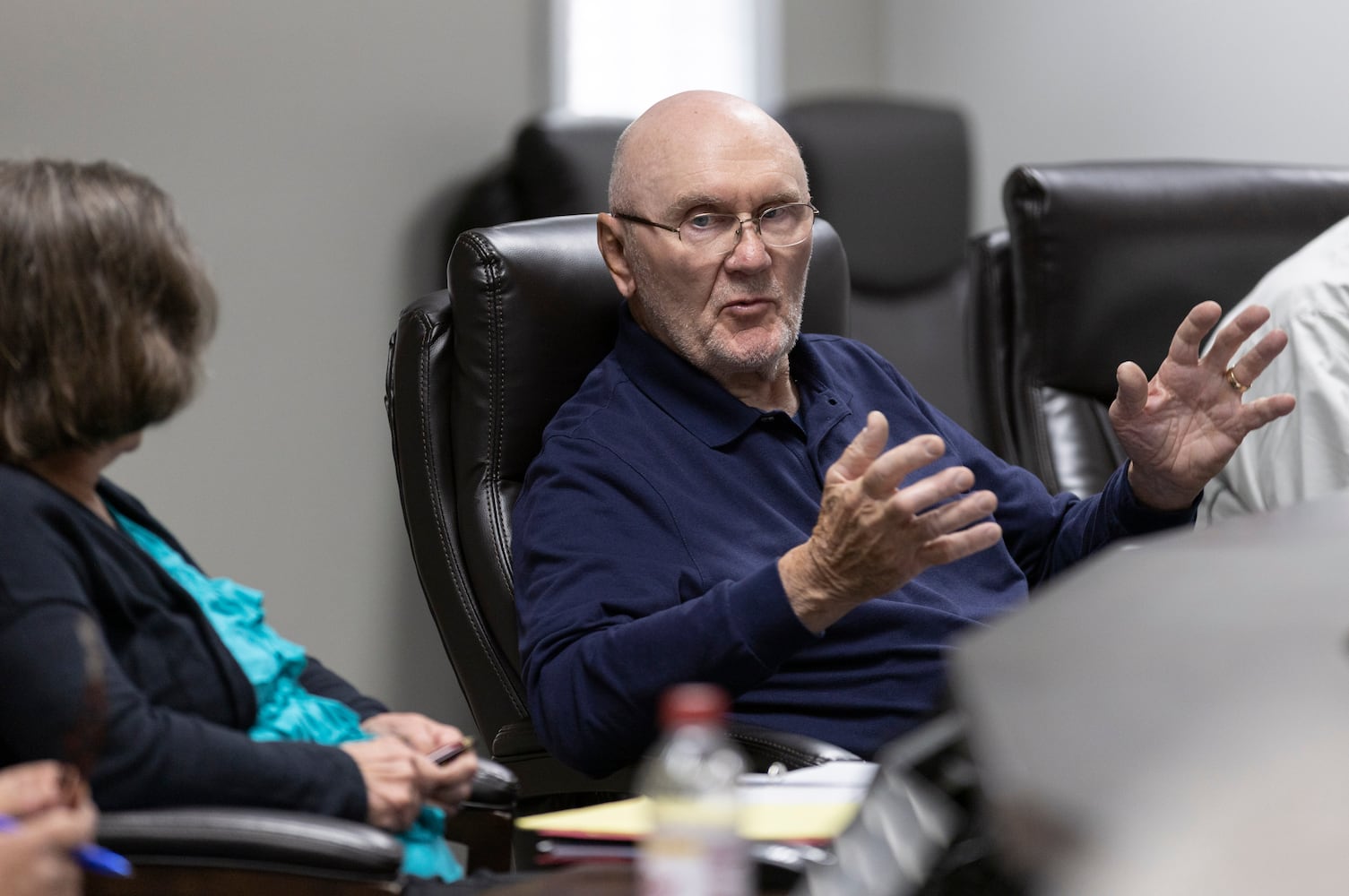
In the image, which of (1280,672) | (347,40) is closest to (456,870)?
(1280,672)

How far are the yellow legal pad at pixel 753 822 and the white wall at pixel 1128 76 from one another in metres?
2.64

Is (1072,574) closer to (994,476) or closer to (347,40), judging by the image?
(994,476)

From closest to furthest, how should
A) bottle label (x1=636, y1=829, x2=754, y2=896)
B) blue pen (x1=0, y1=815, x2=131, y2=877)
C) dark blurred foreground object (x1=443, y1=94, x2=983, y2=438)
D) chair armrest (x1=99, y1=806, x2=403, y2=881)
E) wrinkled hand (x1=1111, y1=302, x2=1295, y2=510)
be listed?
1. bottle label (x1=636, y1=829, x2=754, y2=896)
2. blue pen (x1=0, y1=815, x2=131, y2=877)
3. chair armrest (x1=99, y1=806, x2=403, y2=881)
4. wrinkled hand (x1=1111, y1=302, x2=1295, y2=510)
5. dark blurred foreground object (x1=443, y1=94, x2=983, y2=438)

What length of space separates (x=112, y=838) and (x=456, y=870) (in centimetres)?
33

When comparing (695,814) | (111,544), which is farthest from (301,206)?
(695,814)

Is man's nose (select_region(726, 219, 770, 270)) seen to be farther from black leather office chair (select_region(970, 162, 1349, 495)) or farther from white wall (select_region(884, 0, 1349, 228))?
white wall (select_region(884, 0, 1349, 228))

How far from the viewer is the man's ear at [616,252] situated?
186 cm

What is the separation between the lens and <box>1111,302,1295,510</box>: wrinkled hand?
5.68 feet

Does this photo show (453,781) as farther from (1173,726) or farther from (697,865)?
(1173,726)

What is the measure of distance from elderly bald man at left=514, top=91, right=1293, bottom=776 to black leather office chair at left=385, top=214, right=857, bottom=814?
0.06 metres

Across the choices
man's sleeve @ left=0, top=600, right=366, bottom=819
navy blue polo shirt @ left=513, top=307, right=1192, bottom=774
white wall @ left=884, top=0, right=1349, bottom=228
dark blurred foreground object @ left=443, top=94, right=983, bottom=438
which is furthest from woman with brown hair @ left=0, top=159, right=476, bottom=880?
white wall @ left=884, top=0, right=1349, bottom=228

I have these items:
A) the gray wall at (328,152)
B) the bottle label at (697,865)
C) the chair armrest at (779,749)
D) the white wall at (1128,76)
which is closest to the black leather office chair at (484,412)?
the chair armrest at (779,749)

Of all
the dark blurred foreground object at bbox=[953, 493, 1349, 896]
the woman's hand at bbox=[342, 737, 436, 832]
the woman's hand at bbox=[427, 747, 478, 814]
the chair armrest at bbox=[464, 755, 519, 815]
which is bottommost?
the chair armrest at bbox=[464, 755, 519, 815]

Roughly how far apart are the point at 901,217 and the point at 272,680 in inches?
96.6
